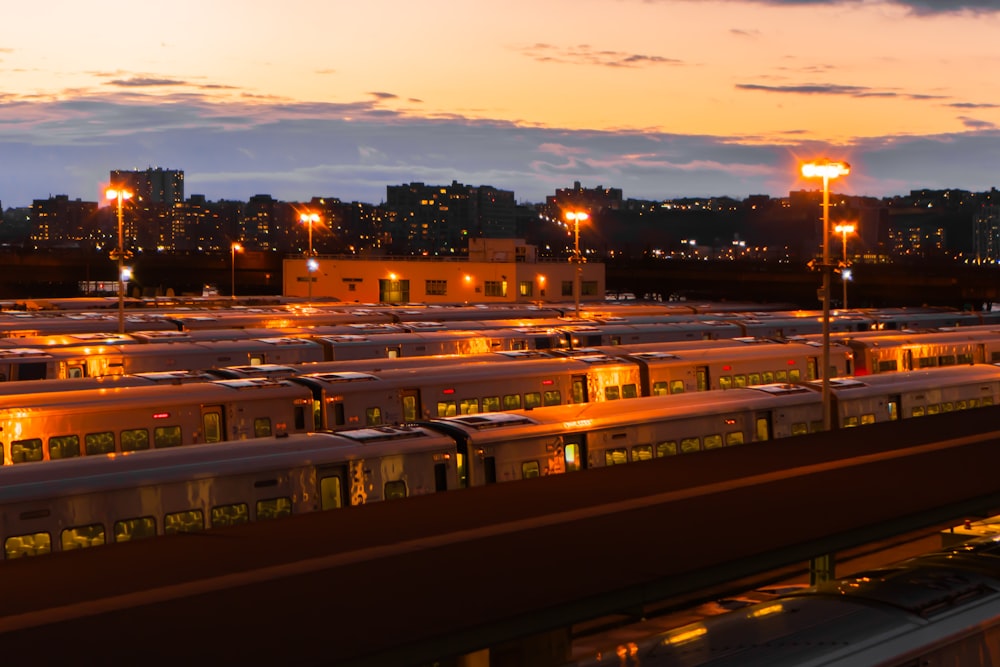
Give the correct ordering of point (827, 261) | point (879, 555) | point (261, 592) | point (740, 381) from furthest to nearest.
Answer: point (740, 381)
point (827, 261)
point (879, 555)
point (261, 592)

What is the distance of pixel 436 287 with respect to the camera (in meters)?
83.2

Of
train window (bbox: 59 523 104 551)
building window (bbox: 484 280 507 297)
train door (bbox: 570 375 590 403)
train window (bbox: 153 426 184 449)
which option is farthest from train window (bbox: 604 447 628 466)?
building window (bbox: 484 280 507 297)

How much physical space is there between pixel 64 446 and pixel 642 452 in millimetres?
9943

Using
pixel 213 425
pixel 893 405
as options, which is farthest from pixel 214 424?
pixel 893 405

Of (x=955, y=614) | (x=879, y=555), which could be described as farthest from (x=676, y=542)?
(x=879, y=555)

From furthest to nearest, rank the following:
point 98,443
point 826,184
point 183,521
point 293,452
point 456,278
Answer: point 456,278
point 826,184
point 98,443
point 293,452
point 183,521

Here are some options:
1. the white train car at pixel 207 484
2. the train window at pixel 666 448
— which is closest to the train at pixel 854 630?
the white train car at pixel 207 484

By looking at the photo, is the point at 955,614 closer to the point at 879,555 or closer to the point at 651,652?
the point at 651,652

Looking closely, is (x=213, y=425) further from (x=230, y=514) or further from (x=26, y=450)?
(x=230, y=514)

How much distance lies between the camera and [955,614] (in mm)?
10203

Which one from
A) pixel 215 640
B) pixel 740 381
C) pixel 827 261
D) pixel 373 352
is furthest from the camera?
pixel 373 352

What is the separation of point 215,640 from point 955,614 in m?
6.44

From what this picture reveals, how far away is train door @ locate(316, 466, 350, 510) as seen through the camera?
1617cm

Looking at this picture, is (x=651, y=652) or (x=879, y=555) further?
(x=879, y=555)
